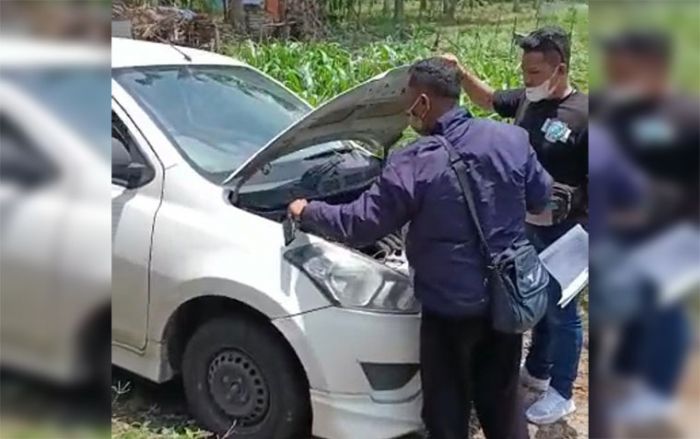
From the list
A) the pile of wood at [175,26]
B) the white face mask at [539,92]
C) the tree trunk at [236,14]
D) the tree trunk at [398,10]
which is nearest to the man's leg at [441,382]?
the white face mask at [539,92]

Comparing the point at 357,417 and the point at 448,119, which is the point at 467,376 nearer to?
the point at 357,417

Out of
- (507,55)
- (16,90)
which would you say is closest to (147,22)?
(507,55)

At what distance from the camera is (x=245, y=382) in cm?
314

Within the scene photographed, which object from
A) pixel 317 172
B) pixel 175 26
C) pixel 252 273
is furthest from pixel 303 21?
pixel 252 273

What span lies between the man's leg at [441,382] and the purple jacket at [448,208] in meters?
0.09

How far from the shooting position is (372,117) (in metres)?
3.56

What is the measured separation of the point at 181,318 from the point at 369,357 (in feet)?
2.54

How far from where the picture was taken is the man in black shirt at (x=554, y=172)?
313 cm

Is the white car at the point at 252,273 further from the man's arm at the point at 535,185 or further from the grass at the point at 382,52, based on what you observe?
the grass at the point at 382,52

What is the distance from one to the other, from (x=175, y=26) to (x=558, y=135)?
5.22m

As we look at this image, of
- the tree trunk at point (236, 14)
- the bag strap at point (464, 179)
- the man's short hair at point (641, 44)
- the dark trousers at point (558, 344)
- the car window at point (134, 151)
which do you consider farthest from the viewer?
the tree trunk at point (236, 14)

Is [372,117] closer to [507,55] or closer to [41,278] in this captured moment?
[41,278]

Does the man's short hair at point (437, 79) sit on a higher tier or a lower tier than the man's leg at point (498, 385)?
higher

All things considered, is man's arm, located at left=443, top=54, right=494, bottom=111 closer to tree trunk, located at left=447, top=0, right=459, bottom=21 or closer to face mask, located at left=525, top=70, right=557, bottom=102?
face mask, located at left=525, top=70, right=557, bottom=102
